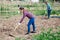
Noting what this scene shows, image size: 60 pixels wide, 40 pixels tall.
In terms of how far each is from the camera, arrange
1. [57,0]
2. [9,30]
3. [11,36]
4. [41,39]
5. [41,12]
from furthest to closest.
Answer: [57,0] < [41,12] < [9,30] < [11,36] < [41,39]

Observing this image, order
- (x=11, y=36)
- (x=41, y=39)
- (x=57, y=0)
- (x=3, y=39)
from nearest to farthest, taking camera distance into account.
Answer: (x=41, y=39), (x=3, y=39), (x=11, y=36), (x=57, y=0)

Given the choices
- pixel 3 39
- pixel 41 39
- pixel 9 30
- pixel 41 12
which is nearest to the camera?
pixel 41 39

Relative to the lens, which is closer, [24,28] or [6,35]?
[6,35]

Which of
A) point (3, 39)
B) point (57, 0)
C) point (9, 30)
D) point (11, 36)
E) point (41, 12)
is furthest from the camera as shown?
point (57, 0)

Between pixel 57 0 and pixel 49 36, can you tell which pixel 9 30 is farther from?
pixel 57 0

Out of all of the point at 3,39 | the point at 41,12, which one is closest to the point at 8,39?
the point at 3,39

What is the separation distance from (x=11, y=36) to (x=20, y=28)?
1.73 meters

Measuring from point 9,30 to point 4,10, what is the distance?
8.74 meters

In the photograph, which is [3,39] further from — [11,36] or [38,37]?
[38,37]

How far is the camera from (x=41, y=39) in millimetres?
8961

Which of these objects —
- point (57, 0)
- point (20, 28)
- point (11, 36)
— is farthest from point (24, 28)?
point (57, 0)

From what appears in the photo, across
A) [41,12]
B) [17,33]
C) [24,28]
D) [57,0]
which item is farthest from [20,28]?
[57,0]

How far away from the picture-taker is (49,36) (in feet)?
30.4

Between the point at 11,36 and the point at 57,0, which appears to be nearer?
the point at 11,36
